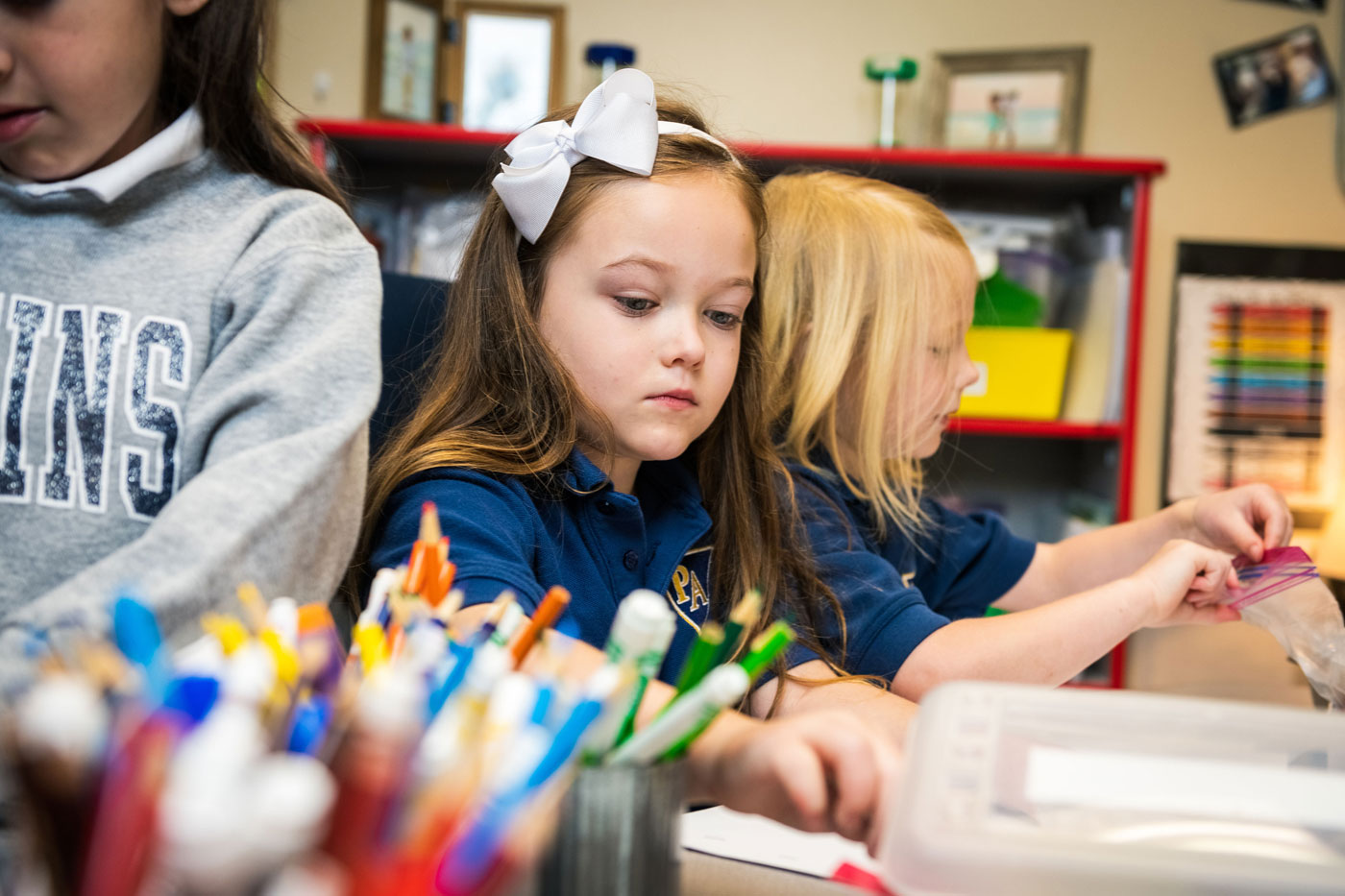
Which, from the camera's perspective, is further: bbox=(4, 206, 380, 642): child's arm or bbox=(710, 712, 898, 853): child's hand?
bbox=(4, 206, 380, 642): child's arm

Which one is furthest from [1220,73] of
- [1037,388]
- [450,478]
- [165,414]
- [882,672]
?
[165,414]

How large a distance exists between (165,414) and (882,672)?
1.87 ft

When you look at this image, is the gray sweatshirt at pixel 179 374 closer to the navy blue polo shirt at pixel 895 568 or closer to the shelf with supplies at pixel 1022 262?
the navy blue polo shirt at pixel 895 568

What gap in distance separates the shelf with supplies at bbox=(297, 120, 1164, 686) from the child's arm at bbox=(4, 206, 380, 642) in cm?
122

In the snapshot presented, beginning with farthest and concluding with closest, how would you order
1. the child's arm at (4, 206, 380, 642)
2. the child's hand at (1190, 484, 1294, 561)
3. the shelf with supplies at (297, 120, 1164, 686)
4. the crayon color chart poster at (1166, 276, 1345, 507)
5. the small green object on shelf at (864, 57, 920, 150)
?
the crayon color chart poster at (1166, 276, 1345, 507)
the small green object on shelf at (864, 57, 920, 150)
the shelf with supplies at (297, 120, 1164, 686)
the child's hand at (1190, 484, 1294, 561)
the child's arm at (4, 206, 380, 642)

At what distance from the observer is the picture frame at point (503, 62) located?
2.26 metres

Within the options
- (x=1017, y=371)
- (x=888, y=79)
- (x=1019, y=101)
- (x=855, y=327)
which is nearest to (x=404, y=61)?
(x=888, y=79)

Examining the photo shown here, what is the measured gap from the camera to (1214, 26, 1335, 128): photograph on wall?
231 cm

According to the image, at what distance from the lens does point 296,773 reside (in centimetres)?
24

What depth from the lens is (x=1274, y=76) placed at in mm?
2326

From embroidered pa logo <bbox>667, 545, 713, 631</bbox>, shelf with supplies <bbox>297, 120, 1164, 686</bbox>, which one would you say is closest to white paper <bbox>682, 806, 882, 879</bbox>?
embroidered pa logo <bbox>667, 545, 713, 631</bbox>

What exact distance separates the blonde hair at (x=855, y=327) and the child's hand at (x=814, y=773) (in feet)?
2.29

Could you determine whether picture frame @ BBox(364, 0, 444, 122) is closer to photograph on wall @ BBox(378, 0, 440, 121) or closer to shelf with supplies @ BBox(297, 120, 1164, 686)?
photograph on wall @ BBox(378, 0, 440, 121)

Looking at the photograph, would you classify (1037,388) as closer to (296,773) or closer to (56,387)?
(56,387)
